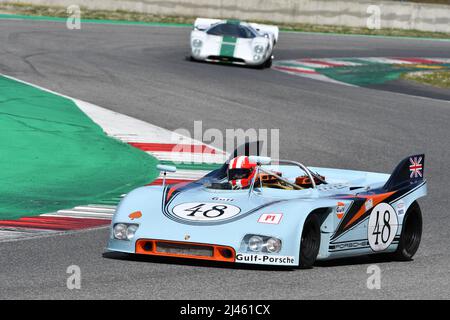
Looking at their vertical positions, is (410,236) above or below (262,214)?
below

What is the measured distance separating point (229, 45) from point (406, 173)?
16105 millimetres

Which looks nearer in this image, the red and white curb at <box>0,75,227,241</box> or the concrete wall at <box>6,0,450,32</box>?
the red and white curb at <box>0,75,227,241</box>

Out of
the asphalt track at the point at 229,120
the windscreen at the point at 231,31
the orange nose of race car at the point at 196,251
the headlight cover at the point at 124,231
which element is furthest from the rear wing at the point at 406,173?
the windscreen at the point at 231,31

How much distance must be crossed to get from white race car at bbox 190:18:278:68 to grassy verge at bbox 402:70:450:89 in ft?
13.1

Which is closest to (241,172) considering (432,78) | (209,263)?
(209,263)

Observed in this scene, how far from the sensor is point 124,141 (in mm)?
15477

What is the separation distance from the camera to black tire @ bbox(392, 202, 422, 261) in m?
9.53

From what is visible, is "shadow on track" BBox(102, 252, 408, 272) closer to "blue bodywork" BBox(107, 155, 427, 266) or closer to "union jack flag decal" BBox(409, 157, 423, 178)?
"blue bodywork" BBox(107, 155, 427, 266)

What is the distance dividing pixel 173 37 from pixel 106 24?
2615 millimetres

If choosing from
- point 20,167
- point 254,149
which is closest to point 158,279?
point 254,149

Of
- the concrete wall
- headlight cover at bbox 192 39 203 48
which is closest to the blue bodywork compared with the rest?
headlight cover at bbox 192 39 203 48

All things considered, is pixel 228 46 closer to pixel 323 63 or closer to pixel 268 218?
pixel 323 63
